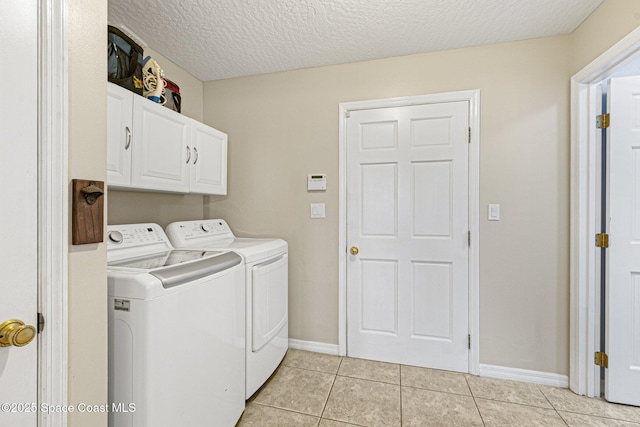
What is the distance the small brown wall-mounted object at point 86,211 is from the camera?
2.83ft

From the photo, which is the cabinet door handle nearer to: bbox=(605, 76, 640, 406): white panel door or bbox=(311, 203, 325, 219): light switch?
bbox=(311, 203, 325, 219): light switch

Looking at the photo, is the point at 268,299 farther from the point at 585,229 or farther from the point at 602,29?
the point at 602,29

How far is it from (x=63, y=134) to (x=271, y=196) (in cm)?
179

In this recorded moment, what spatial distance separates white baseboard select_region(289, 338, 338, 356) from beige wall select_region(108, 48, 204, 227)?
4.70 feet

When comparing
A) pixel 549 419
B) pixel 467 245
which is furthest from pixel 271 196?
pixel 549 419

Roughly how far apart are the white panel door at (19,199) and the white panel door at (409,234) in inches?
75.4

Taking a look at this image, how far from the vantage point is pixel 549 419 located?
1.69 metres

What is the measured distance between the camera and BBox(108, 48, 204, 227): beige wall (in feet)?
6.39

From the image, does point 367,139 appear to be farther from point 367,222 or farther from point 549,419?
point 549,419

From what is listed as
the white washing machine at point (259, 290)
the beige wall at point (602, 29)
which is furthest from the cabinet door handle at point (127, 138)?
the beige wall at point (602, 29)

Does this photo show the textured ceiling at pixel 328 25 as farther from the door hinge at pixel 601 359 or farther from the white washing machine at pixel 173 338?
the door hinge at pixel 601 359

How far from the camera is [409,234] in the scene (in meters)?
2.28

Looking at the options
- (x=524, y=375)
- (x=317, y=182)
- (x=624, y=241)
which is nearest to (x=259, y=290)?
(x=317, y=182)

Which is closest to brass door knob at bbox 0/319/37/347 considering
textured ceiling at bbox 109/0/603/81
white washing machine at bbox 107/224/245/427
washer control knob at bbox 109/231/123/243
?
white washing machine at bbox 107/224/245/427
